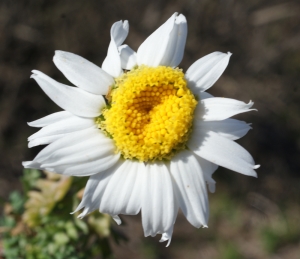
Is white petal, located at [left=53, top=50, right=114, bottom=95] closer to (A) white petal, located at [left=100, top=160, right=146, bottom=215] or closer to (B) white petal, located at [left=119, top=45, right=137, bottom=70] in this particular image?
(B) white petal, located at [left=119, top=45, right=137, bottom=70]

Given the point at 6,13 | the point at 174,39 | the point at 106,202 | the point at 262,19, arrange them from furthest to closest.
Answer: the point at 262,19 → the point at 6,13 → the point at 174,39 → the point at 106,202

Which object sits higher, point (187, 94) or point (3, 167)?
point (187, 94)

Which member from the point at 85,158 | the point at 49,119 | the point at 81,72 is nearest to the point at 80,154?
the point at 85,158

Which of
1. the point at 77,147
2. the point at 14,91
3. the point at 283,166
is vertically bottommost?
the point at 283,166

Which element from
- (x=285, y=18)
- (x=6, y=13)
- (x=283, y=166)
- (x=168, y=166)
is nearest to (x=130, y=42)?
(x=6, y=13)

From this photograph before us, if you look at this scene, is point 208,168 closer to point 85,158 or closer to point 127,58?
point 85,158

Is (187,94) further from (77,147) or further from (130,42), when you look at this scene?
(130,42)

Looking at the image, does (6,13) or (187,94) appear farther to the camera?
(6,13)
